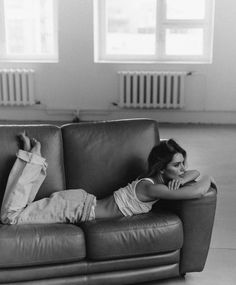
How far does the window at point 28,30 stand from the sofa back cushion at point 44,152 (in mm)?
4284

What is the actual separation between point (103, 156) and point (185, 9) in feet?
14.2

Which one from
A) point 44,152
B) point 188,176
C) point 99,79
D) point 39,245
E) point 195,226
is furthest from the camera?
point 99,79

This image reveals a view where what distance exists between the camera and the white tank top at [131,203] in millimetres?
2684

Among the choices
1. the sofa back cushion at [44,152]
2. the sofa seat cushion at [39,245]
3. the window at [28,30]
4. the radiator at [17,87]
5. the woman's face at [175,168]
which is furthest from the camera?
the window at [28,30]

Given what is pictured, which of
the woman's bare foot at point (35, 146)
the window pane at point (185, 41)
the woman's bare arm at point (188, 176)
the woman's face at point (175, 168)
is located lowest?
the woman's bare arm at point (188, 176)

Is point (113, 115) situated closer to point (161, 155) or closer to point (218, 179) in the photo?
point (218, 179)

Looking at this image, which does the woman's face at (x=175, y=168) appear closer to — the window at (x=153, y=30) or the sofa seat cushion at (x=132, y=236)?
the sofa seat cushion at (x=132, y=236)

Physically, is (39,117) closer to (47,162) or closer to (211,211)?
(47,162)

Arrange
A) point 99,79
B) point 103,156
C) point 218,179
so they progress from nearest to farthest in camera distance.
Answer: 1. point 103,156
2. point 218,179
3. point 99,79

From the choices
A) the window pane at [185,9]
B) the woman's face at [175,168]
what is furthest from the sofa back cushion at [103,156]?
the window pane at [185,9]

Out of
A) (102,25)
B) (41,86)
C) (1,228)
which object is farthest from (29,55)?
(1,228)

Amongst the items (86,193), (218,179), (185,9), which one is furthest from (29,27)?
(86,193)

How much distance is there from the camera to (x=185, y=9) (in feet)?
22.0

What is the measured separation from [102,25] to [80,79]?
31.4 inches
